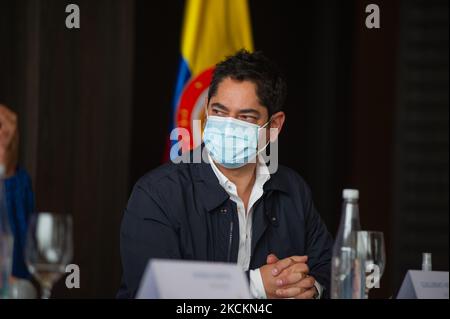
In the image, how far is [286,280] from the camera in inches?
84.4

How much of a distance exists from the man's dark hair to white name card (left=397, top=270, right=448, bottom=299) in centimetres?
98

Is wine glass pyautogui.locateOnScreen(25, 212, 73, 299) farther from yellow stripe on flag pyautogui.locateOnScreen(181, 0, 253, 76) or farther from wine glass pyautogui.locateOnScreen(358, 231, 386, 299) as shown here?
yellow stripe on flag pyautogui.locateOnScreen(181, 0, 253, 76)

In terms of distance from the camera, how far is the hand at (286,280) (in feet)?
7.00

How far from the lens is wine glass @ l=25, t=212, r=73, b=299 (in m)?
1.56

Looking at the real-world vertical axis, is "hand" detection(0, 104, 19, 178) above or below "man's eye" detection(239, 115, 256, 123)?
below

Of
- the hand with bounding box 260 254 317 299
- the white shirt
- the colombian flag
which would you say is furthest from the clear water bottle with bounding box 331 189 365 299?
the colombian flag

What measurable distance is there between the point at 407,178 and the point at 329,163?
47 cm

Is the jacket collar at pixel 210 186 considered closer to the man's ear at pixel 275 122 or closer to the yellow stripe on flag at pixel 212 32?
the man's ear at pixel 275 122

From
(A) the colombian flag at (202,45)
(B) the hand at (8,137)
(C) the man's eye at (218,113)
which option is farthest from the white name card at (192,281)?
(A) the colombian flag at (202,45)

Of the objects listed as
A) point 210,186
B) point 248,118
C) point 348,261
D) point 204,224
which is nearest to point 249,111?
point 248,118

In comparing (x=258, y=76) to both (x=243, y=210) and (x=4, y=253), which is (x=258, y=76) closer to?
(x=243, y=210)

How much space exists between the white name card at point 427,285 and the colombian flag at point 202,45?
2.00 metres
